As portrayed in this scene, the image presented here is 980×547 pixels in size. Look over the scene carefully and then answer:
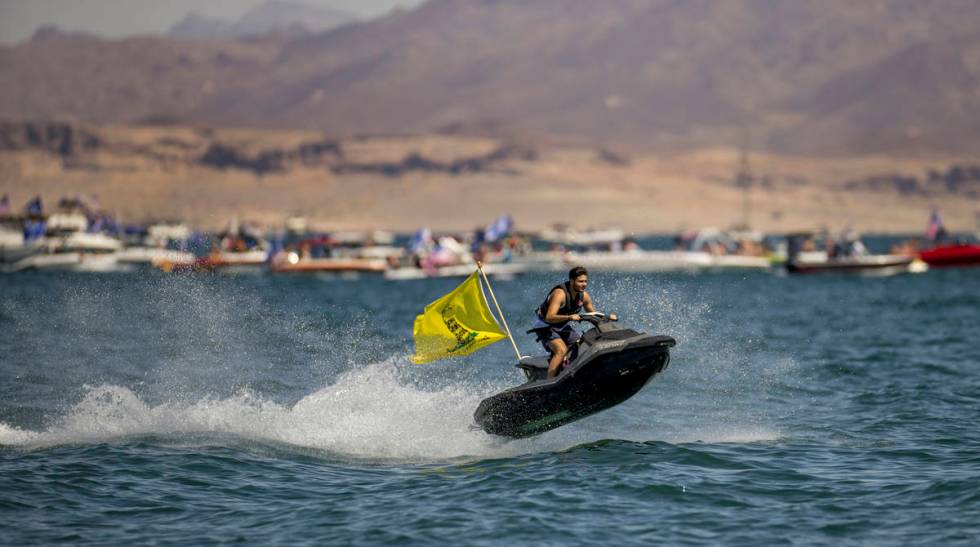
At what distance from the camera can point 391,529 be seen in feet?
46.1

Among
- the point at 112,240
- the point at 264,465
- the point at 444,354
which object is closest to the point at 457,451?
the point at 444,354

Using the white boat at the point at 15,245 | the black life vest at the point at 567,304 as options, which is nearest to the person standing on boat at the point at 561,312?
the black life vest at the point at 567,304

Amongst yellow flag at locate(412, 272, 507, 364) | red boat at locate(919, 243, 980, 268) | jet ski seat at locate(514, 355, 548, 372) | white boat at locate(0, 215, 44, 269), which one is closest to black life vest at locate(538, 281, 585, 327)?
jet ski seat at locate(514, 355, 548, 372)

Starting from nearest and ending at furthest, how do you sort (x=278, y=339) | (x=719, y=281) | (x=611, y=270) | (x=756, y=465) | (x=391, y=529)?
(x=391, y=529) < (x=756, y=465) < (x=278, y=339) < (x=719, y=281) < (x=611, y=270)

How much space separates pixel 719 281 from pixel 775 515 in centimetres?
5480

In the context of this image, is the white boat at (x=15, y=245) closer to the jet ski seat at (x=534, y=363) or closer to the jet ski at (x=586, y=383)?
the jet ski seat at (x=534, y=363)

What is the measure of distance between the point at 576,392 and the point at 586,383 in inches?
7.6

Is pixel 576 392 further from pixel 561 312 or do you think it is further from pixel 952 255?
pixel 952 255

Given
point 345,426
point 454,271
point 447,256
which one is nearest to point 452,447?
point 345,426

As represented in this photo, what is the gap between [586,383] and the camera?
56.9ft

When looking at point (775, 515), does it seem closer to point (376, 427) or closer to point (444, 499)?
point (444, 499)

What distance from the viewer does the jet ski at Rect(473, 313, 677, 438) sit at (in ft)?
56.3

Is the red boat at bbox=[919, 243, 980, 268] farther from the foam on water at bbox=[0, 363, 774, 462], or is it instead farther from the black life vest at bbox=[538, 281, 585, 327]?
the black life vest at bbox=[538, 281, 585, 327]

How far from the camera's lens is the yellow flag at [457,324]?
18562mm
